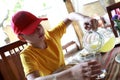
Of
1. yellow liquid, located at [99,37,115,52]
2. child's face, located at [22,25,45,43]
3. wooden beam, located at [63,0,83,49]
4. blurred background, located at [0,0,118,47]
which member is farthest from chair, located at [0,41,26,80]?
wooden beam, located at [63,0,83,49]

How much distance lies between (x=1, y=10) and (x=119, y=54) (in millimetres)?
2177

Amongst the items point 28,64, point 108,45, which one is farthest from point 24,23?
point 108,45

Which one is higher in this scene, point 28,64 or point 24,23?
point 24,23

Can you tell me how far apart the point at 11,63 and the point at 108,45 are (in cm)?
74

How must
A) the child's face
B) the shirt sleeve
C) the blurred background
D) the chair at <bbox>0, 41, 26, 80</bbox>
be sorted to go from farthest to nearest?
the blurred background < the chair at <bbox>0, 41, 26, 80</bbox> < the child's face < the shirt sleeve

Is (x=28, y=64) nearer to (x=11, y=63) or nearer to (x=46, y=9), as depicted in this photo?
(x=11, y=63)

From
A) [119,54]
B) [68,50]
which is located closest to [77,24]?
[68,50]

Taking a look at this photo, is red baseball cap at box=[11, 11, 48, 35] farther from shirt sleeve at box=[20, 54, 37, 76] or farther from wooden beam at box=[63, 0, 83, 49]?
wooden beam at box=[63, 0, 83, 49]

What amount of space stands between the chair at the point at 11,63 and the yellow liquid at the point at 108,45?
0.66 m

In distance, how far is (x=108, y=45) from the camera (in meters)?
1.14

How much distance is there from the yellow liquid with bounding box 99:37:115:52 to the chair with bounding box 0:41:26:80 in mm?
661

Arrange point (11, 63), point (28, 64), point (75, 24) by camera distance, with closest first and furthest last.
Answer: point (28, 64) → point (11, 63) → point (75, 24)

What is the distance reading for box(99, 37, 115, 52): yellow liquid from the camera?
1.12 m

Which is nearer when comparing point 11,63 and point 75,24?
point 11,63
